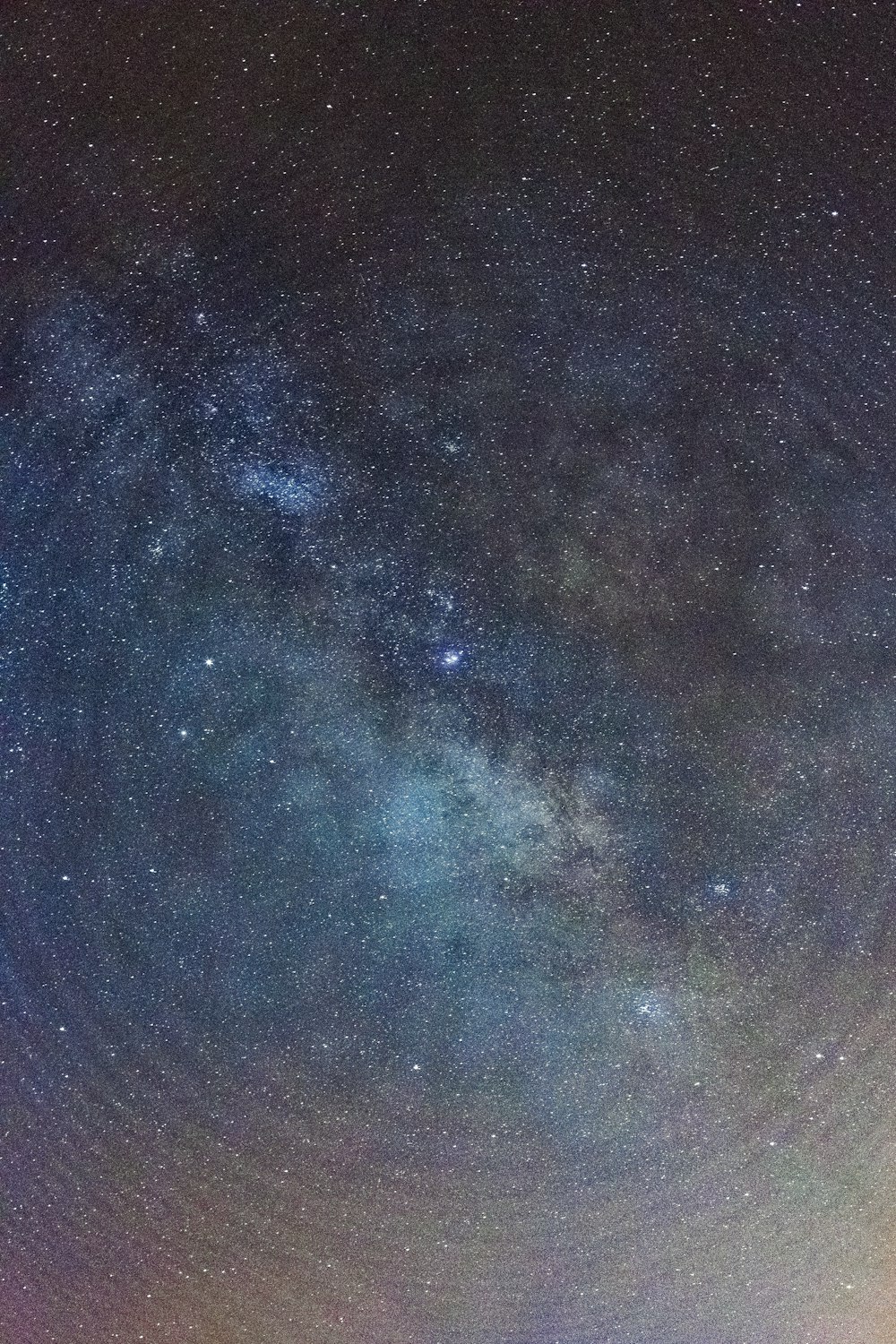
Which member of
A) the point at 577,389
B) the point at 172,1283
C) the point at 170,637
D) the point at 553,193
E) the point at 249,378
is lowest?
the point at 172,1283

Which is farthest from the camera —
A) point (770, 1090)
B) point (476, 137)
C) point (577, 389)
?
point (770, 1090)

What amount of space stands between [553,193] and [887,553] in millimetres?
2331

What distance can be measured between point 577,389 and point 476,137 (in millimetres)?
1218

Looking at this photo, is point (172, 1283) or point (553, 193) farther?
point (172, 1283)

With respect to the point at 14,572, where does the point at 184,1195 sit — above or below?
below

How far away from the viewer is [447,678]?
5520 mm

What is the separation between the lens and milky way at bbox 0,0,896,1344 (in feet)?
16.3

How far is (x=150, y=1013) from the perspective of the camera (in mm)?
5719

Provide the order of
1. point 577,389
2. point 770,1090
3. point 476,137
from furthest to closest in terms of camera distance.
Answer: point 770,1090
point 577,389
point 476,137

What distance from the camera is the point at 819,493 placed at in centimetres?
542

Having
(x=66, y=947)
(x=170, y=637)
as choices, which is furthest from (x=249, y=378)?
(x=66, y=947)

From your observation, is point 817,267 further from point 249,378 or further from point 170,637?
point 170,637

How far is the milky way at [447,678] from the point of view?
4980 millimetres

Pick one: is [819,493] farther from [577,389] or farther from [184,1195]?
[184,1195]
